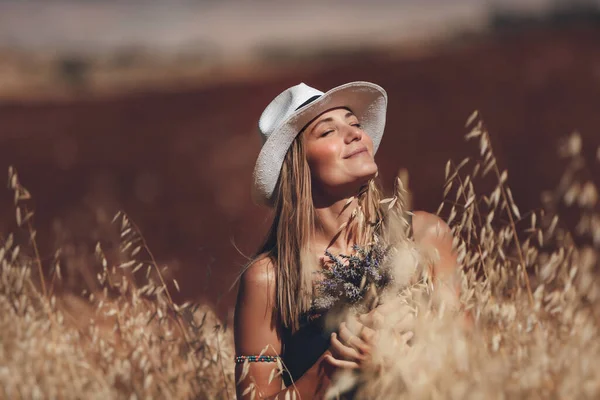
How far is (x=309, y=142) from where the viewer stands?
9.23 ft

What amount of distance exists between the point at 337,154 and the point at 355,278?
1.42 feet

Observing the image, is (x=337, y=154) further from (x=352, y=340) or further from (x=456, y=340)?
(x=456, y=340)

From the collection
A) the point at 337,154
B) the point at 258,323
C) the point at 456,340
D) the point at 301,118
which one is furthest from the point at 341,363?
the point at 301,118

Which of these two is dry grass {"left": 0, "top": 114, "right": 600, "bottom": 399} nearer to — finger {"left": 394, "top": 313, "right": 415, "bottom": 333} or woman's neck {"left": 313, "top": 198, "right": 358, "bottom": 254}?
finger {"left": 394, "top": 313, "right": 415, "bottom": 333}

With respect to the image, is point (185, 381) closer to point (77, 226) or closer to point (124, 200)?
point (77, 226)

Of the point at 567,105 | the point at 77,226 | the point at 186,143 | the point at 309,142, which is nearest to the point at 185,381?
the point at 309,142

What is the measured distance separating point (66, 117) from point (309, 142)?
27565mm

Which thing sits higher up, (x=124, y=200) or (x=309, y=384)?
(x=309, y=384)

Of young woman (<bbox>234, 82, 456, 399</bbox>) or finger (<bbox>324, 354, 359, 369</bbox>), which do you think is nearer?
finger (<bbox>324, 354, 359, 369</bbox>)

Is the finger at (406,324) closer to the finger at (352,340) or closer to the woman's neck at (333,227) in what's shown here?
the finger at (352,340)

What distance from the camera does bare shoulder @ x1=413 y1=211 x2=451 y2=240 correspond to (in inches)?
106

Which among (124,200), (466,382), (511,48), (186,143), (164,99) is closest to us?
(466,382)

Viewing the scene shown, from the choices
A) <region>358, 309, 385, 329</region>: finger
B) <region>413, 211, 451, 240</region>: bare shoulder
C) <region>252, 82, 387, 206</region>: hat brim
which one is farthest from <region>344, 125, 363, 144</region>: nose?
<region>358, 309, 385, 329</region>: finger

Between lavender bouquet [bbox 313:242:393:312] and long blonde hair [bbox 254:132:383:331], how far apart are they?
0.08m
